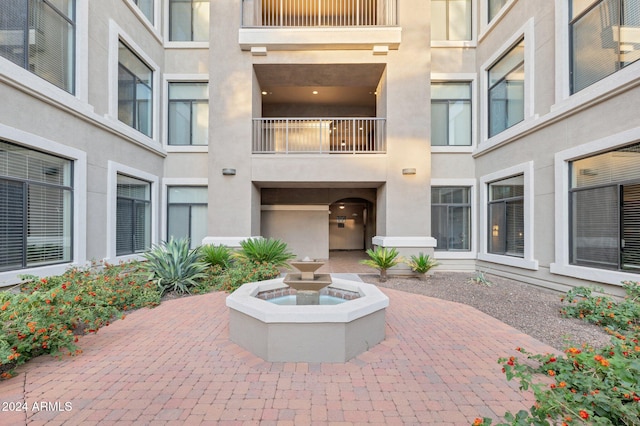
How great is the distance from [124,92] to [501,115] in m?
12.4

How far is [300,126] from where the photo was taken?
1102 cm

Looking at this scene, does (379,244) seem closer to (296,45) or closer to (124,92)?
(296,45)

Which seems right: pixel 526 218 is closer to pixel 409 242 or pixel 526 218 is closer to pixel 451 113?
pixel 409 242

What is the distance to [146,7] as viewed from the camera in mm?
10203

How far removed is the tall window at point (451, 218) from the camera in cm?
1091

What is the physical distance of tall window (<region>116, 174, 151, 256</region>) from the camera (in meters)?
8.98

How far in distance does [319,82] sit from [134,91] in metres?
6.47

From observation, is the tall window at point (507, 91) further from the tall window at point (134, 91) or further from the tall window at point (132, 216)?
the tall window at point (132, 216)

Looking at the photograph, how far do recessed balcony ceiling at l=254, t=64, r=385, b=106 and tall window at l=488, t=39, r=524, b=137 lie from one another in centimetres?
394

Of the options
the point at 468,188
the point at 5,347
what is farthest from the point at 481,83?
the point at 5,347

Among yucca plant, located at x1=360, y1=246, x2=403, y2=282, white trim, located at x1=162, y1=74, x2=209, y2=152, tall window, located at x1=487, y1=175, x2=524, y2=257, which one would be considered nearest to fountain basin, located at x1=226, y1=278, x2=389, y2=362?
yucca plant, located at x1=360, y1=246, x2=403, y2=282

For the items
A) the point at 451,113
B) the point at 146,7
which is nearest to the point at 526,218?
the point at 451,113

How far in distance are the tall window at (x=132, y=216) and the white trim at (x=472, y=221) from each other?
10.4 meters

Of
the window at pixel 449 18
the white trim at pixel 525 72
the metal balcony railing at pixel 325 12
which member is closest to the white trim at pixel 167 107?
the metal balcony railing at pixel 325 12
